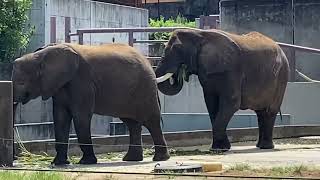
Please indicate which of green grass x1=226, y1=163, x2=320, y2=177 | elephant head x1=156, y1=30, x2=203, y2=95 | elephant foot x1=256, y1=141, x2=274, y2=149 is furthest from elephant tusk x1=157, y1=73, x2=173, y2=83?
green grass x1=226, y1=163, x2=320, y2=177

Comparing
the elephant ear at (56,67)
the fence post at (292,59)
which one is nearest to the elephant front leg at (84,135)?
the elephant ear at (56,67)

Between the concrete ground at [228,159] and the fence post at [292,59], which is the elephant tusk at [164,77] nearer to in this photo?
the concrete ground at [228,159]

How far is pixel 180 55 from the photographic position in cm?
1714

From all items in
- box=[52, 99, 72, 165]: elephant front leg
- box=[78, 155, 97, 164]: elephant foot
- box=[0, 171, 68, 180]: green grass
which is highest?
box=[52, 99, 72, 165]: elephant front leg

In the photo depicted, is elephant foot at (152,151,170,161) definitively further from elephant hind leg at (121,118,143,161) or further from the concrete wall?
the concrete wall

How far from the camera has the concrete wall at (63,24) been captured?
2294cm

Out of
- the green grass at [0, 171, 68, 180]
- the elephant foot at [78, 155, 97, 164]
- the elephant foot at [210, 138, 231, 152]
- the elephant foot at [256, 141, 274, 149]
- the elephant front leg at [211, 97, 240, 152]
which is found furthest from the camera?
the elephant foot at [256, 141, 274, 149]

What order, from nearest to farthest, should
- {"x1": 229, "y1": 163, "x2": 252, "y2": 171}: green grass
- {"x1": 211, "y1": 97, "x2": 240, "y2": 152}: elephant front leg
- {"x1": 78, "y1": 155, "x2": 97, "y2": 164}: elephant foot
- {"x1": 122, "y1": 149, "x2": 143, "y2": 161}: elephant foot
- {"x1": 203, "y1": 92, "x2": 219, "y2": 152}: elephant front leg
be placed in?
{"x1": 229, "y1": 163, "x2": 252, "y2": 171}: green grass → {"x1": 78, "y1": 155, "x2": 97, "y2": 164}: elephant foot → {"x1": 122, "y1": 149, "x2": 143, "y2": 161}: elephant foot → {"x1": 211, "y1": 97, "x2": 240, "y2": 152}: elephant front leg → {"x1": 203, "y1": 92, "x2": 219, "y2": 152}: elephant front leg

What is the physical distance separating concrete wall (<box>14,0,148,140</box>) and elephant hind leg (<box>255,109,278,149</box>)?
16.4 ft

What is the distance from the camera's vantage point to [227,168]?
12562mm

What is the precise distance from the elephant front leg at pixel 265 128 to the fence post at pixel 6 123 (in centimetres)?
621

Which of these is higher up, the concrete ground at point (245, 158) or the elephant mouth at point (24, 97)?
the elephant mouth at point (24, 97)

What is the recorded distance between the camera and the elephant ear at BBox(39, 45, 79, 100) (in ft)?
46.1

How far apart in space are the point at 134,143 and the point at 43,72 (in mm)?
2230
